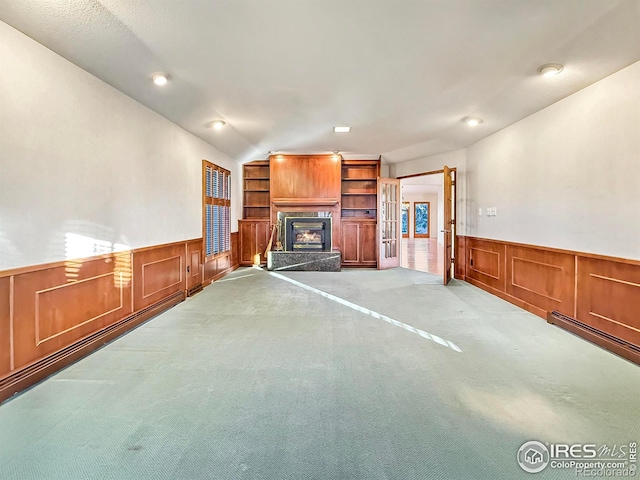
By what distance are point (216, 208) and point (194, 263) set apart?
4.84 ft

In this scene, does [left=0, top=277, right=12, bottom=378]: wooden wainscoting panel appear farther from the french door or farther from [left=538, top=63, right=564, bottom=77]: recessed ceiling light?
the french door

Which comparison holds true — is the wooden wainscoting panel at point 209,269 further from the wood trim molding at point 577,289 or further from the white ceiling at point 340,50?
the wood trim molding at point 577,289

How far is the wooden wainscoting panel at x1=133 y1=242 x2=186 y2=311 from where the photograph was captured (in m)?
3.88

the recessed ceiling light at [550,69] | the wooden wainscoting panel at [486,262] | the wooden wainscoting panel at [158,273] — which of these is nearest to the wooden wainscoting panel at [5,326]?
the wooden wainscoting panel at [158,273]

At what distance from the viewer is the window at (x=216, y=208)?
596 centimetres

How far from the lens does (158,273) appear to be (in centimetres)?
430

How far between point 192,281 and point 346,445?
4206 mm

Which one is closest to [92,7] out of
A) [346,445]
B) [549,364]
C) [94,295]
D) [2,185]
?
[2,185]

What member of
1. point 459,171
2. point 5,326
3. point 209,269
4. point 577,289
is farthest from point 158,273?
point 459,171

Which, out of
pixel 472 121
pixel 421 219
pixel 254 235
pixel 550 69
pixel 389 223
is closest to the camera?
pixel 550 69

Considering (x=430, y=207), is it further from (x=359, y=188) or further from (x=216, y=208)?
(x=216, y=208)

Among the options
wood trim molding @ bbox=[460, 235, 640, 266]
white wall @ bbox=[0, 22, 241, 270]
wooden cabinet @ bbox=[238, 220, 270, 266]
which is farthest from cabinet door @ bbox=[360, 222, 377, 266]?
white wall @ bbox=[0, 22, 241, 270]

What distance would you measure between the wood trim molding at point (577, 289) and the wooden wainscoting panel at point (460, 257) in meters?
1.14

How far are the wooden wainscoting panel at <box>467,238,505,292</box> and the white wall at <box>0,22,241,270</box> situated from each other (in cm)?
491
